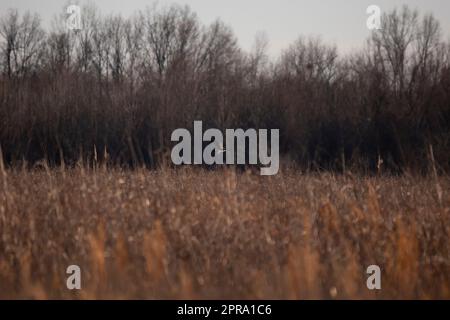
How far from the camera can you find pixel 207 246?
216 inches

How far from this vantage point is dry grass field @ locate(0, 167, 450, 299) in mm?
4797

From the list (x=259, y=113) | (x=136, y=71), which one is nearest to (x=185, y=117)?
(x=259, y=113)

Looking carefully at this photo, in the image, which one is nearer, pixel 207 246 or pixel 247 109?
pixel 207 246

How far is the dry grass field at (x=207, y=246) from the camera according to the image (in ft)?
15.7

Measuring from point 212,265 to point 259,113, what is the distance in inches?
726

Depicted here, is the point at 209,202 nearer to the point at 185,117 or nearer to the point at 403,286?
the point at 403,286

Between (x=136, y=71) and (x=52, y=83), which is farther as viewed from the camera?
(x=136, y=71)

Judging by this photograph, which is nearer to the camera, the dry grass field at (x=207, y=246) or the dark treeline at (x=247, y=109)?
the dry grass field at (x=207, y=246)

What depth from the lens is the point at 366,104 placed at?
2256 centimetres

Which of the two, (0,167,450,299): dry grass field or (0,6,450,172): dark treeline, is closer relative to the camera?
(0,167,450,299): dry grass field
